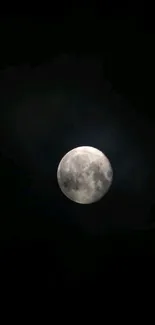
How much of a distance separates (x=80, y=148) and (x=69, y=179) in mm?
146

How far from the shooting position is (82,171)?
1.75m

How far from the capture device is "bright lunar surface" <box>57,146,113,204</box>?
1.75 metres

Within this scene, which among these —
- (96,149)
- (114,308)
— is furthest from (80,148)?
(114,308)

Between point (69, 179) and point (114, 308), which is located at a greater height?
point (69, 179)

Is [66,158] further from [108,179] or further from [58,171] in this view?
[108,179]

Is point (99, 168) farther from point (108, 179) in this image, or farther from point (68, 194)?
point (68, 194)

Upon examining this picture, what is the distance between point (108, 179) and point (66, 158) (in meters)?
0.20

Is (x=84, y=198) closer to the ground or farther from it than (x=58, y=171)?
closer to the ground

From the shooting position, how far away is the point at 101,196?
180cm

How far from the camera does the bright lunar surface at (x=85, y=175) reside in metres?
1.75

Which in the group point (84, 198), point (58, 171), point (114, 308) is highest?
point (58, 171)

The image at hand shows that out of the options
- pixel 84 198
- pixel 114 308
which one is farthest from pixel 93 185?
pixel 114 308

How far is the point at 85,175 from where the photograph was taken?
5.74 ft

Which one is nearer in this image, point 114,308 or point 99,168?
point 99,168
